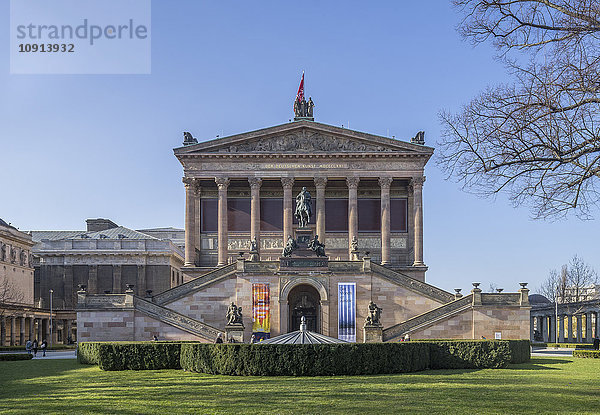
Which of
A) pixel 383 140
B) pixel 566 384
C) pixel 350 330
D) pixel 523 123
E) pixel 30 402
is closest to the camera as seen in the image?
pixel 523 123

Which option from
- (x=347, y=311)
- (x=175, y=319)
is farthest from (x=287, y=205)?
(x=175, y=319)

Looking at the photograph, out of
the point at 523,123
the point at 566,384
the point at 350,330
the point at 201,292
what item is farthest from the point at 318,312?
the point at 523,123

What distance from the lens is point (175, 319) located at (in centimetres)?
5209

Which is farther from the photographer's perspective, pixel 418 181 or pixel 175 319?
pixel 418 181

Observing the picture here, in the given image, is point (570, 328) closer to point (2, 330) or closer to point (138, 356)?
point (2, 330)

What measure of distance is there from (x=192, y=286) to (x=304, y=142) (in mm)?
21471

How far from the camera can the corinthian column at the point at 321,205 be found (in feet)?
235

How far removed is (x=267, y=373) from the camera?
100 feet

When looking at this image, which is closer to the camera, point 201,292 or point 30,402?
point 30,402

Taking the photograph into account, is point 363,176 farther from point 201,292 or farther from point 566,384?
point 566,384

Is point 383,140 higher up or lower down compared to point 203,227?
higher up

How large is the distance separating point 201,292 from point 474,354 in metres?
27.0

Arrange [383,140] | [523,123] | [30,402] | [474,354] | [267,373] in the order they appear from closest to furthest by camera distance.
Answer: [523,123] → [30,402] → [267,373] → [474,354] → [383,140]

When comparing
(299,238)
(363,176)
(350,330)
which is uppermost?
(363,176)
